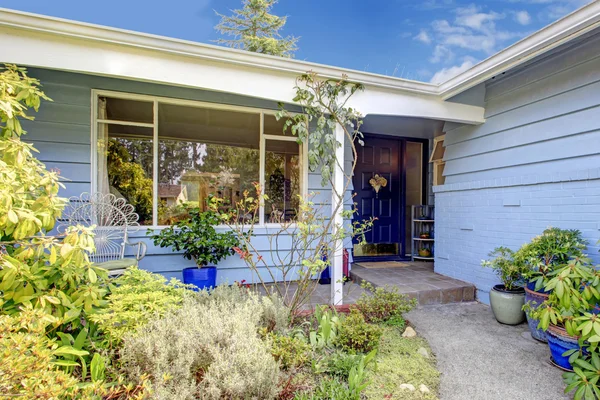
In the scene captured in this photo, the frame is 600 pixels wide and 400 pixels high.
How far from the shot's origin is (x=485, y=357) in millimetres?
2332

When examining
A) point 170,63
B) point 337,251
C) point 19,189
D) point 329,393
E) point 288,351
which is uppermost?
point 170,63

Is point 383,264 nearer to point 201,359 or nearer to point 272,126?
point 272,126

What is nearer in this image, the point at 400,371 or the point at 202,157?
the point at 400,371

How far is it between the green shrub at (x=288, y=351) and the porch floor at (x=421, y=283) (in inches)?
68.7

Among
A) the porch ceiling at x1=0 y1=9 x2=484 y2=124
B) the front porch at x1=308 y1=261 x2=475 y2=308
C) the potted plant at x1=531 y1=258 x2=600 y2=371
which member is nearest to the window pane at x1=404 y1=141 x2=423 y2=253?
the front porch at x1=308 y1=261 x2=475 y2=308

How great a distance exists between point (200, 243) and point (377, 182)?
3.17m

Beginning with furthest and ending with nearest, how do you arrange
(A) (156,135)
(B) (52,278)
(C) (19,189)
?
(A) (156,135) → (B) (52,278) → (C) (19,189)

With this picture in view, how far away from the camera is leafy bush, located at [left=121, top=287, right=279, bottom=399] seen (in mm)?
1418

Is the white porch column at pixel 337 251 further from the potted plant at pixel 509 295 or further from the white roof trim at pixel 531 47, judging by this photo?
the potted plant at pixel 509 295

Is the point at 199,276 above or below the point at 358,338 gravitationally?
above

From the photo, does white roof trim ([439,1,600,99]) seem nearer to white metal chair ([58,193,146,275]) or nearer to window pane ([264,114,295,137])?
window pane ([264,114,295,137])

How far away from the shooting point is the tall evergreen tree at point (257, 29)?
39.7 ft

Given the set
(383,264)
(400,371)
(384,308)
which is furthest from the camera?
(383,264)

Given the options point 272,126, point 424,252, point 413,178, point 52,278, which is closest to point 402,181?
point 413,178
